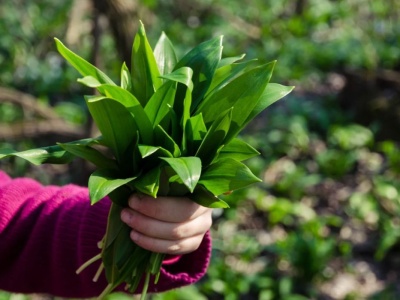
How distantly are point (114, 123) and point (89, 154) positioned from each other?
83mm

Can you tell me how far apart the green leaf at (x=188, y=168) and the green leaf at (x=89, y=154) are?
0.14 m

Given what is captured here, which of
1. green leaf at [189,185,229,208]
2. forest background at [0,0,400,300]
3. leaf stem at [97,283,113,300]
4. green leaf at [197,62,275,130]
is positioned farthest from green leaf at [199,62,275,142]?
forest background at [0,0,400,300]

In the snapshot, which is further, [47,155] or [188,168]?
[47,155]

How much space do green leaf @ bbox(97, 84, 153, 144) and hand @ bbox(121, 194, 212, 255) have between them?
0.12 metres

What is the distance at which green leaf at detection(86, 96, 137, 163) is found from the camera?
1.22m

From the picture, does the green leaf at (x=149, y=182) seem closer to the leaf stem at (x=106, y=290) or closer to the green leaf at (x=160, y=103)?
the green leaf at (x=160, y=103)

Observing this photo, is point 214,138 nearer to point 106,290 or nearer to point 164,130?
point 164,130

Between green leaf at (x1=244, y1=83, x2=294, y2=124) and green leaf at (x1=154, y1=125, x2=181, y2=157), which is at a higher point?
green leaf at (x1=244, y1=83, x2=294, y2=124)

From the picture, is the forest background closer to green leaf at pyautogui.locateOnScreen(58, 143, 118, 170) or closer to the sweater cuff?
the sweater cuff

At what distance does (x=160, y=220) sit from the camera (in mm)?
1382

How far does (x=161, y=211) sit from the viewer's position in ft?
4.46

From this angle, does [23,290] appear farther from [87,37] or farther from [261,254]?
[87,37]

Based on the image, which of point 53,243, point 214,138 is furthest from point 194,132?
point 53,243

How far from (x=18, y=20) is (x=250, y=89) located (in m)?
5.20
